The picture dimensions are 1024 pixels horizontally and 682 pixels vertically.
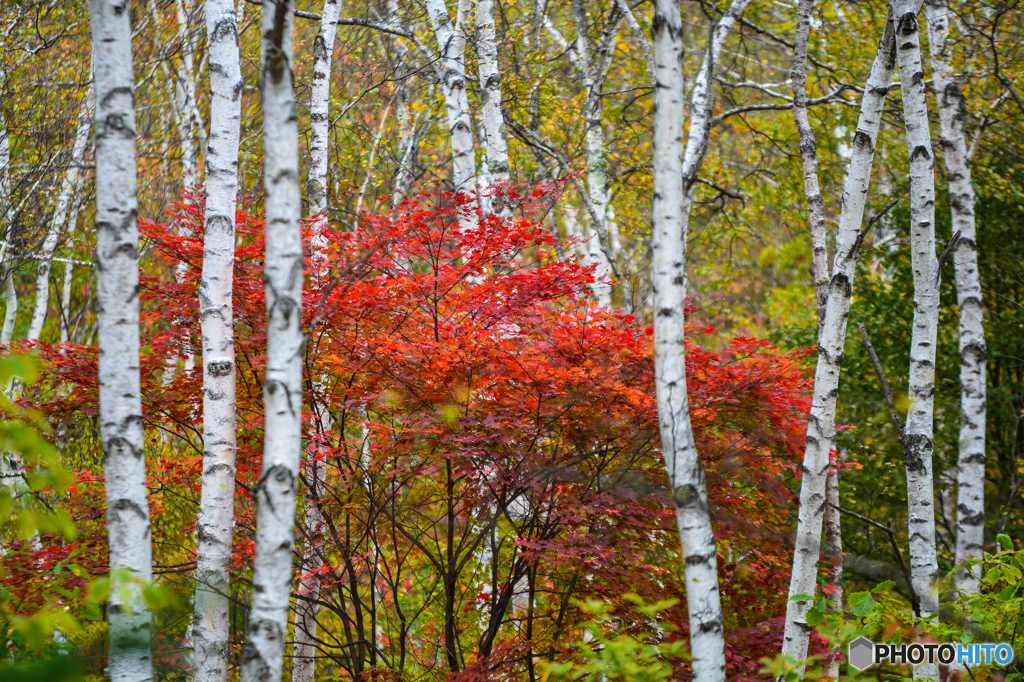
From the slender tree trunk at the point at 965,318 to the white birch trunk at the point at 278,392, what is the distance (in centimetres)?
455

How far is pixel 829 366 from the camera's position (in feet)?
13.4

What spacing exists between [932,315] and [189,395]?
4661 mm

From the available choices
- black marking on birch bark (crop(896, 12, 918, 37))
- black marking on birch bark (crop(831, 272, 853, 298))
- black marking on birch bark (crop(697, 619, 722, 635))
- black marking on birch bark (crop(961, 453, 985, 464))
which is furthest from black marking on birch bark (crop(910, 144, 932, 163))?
black marking on birch bark (crop(697, 619, 722, 635))

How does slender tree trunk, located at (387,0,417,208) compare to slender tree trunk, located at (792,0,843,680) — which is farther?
slender tree trunk, located at (387,0,417,208)

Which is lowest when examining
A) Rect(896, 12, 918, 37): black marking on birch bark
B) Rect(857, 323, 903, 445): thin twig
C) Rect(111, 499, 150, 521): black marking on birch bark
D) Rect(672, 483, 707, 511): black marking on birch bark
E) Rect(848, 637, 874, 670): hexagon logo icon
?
Rect(848, 637, 874, 670): hexagon logo icon

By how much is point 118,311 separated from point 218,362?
45.0 inches

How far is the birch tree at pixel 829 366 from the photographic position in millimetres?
3994

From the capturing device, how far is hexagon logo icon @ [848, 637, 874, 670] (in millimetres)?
3696

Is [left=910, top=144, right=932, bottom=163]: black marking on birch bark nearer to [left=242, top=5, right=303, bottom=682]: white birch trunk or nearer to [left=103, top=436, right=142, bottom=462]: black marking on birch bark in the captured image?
[left=242, top=5, right=303, bottom=682]: white birch trunk

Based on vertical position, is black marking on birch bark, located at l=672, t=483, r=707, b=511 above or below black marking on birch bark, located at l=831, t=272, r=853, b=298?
below

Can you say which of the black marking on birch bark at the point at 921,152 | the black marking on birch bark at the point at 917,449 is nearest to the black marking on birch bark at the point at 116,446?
the black marking on birch bark at the point at 917,449

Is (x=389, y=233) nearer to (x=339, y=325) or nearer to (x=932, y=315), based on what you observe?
(x=339, y=325)

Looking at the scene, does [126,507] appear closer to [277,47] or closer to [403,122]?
[277,47]

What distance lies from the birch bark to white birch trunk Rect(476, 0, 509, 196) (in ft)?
9.39
